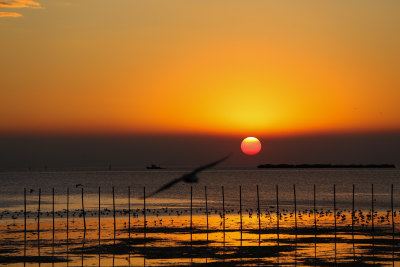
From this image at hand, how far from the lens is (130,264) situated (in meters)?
39.3

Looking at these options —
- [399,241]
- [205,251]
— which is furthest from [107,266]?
[399,241]

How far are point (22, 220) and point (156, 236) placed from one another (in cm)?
2301

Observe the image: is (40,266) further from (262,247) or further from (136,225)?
(136,225)

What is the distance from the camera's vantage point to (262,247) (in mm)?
46375

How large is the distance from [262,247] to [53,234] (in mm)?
19381

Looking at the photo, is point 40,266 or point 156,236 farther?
point 156,236

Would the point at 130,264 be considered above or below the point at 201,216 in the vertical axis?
below

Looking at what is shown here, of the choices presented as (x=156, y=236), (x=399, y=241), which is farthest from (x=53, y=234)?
(x=399, y=241)

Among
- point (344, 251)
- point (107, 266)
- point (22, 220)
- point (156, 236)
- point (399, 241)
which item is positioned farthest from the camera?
point (22, 220)

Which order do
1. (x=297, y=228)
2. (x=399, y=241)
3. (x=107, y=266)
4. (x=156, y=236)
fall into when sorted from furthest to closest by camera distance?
(x=297, y=228) → (x=156, y=236) → (x=399, y=241) → (x=107, y=266)

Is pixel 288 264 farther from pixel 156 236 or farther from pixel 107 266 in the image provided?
pixel 156 236

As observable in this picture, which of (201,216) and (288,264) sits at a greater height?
(201,216)

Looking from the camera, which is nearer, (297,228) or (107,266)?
(107,266)

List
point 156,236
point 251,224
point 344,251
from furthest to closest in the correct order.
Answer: point 251,224, point 156,236, point 344,251
